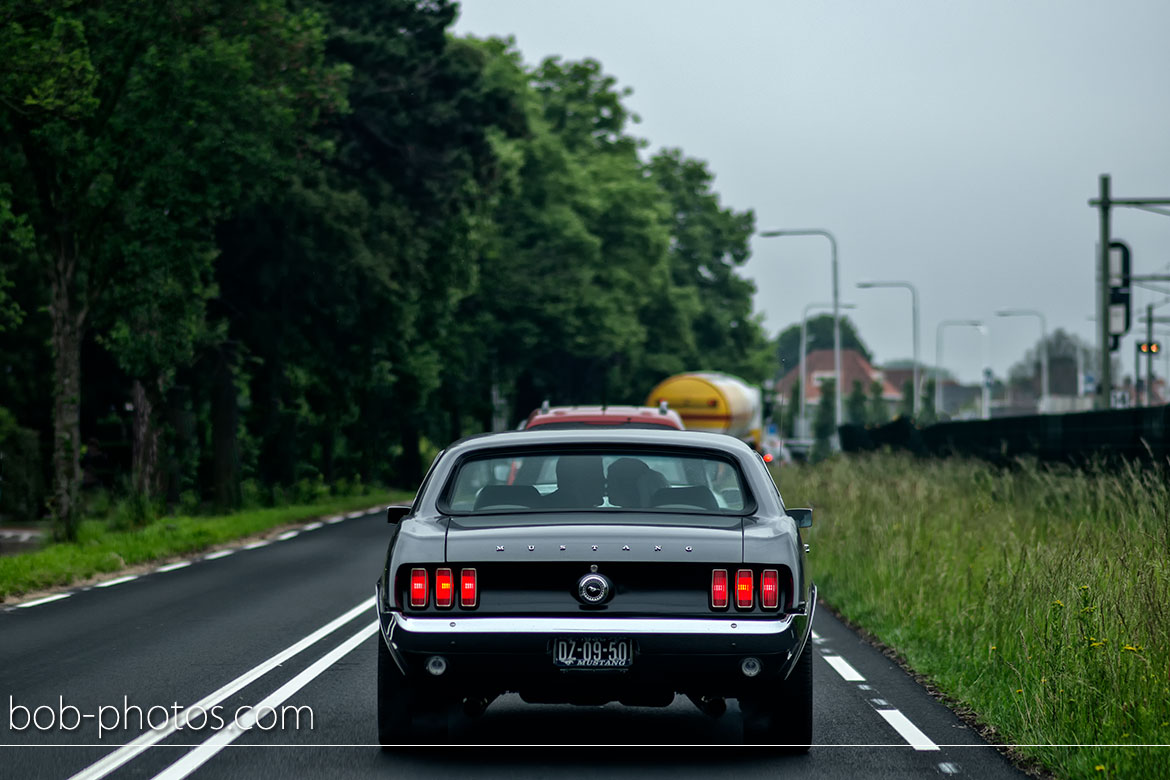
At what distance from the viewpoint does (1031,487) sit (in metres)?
21.9

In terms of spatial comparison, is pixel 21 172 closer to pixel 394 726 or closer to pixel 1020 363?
pixel 394 726

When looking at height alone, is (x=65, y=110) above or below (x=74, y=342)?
above

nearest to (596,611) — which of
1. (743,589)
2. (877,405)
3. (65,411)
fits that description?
(743,589)

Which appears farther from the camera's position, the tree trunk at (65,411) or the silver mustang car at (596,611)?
the tree trunk at (65,411)

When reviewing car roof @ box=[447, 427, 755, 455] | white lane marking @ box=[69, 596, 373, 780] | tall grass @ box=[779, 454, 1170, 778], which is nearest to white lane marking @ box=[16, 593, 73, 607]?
white lane marking @ box=[69, 596, 373, 780]

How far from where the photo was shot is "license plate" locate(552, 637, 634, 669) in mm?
7121

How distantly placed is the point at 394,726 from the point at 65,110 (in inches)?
556

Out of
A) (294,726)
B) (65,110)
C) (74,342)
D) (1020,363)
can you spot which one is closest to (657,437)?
(294,726)

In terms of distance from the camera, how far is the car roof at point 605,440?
8.21 meters

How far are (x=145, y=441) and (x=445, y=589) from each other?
26808mm

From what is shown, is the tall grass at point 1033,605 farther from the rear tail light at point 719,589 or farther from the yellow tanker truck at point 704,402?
the yellow tanker truck at point 704,402

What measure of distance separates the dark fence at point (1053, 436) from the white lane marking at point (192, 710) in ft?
27.3

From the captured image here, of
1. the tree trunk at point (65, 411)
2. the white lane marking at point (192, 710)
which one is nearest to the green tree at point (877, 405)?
the tree trunk at point (65, 411)

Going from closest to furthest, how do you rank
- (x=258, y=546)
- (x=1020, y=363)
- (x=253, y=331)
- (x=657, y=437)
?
1. (x=657, y=437)
2. (x=258, y=546)
3. (x=253, y=331)
4. (x=1020, y=363)
